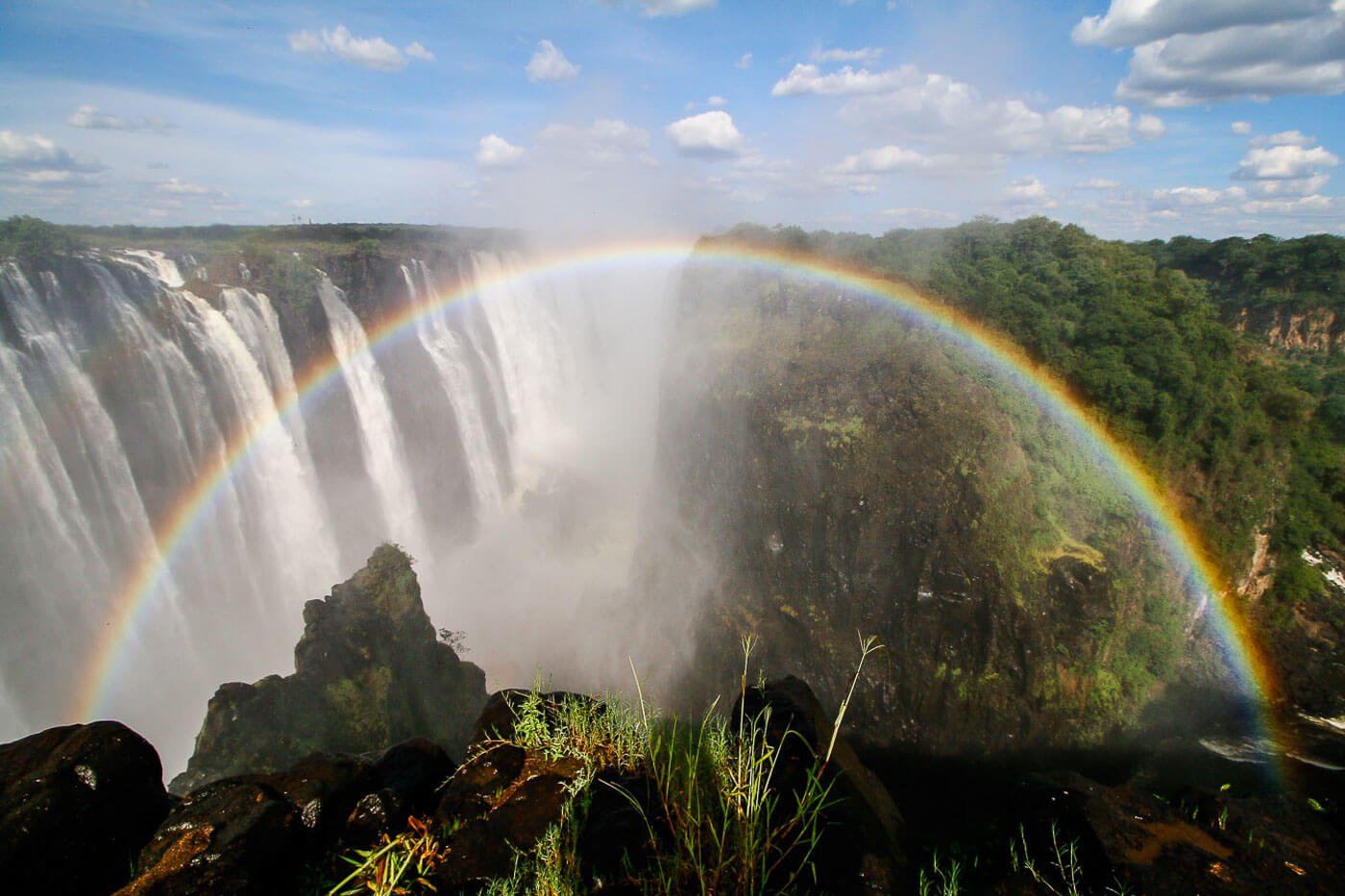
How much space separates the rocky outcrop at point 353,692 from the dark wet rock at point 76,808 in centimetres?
1104

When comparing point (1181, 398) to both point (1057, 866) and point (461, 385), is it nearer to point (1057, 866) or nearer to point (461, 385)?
point (1057, 866)

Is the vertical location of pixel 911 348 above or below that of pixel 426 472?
above

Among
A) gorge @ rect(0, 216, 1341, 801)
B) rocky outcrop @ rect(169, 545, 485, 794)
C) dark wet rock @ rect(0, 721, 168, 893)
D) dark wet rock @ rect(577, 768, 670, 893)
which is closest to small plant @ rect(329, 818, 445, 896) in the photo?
dark wet rock @ rect(577, 768, 670, 893)

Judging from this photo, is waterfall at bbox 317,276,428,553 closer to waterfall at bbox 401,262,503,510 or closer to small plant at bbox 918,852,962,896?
waterfall at bbox 401,262,503,510

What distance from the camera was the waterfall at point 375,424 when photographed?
1021 inches

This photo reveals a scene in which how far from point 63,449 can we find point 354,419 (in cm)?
991

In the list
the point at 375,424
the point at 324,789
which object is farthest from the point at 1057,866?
the point at 375,424

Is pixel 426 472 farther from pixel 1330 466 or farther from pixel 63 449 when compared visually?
pixel 1330 466

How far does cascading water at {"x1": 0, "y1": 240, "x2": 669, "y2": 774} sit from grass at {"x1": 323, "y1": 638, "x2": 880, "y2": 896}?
20.8 metres

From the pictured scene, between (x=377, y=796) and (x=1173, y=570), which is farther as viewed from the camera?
(x=1173, y=570)

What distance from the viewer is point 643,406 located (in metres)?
42.9

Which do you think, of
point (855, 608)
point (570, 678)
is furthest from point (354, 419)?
point (855, 608)

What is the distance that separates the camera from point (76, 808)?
12.4 feet

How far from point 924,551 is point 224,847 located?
17528mm
